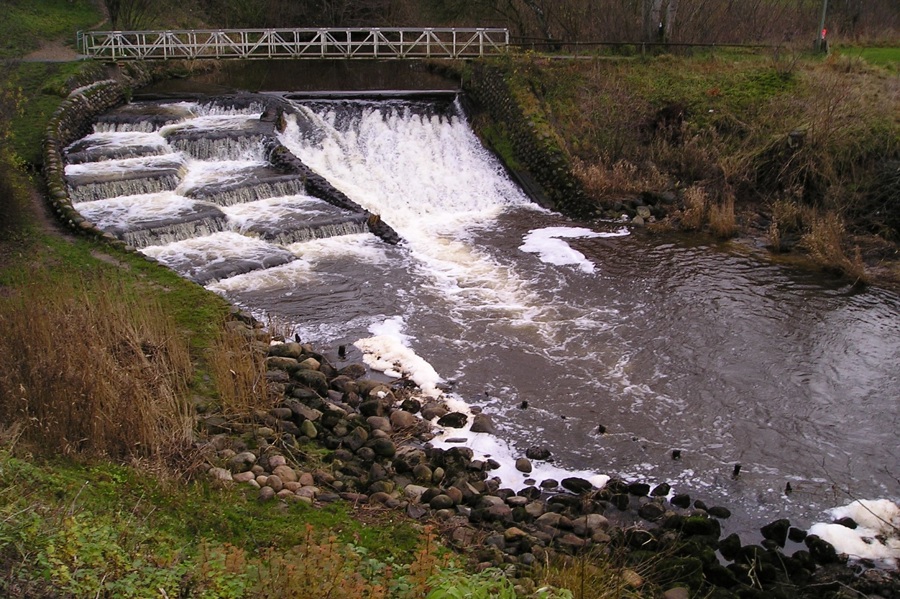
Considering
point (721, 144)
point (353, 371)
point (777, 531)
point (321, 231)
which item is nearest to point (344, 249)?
point (321, 231)

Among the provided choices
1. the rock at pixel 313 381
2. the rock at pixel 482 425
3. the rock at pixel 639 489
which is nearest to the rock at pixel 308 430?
the rock at pixel 313 381

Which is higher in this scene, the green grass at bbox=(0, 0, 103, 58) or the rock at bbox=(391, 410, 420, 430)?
the green grass at bbox=(0, 0, 103, 58)

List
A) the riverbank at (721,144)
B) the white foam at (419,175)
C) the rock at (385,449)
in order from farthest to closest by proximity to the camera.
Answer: the white foam at (419,175)
the riverbank at (721,144)
the rock at (385,449)

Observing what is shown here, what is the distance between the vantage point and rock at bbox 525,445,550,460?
8828 mm

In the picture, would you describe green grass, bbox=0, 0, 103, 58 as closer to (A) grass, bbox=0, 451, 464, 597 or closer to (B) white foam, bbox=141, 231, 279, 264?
(B) white foam, bbox=141, 231, 279, 264

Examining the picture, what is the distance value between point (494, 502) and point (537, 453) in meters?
1.22

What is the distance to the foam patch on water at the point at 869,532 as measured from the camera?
24.5 feet

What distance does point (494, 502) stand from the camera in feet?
25.6

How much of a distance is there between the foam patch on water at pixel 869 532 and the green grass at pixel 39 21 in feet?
77.0

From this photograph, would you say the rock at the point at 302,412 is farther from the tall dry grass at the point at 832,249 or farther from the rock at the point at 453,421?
the tall dry grass at the point at 832,249

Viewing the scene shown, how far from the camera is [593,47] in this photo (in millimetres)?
23781

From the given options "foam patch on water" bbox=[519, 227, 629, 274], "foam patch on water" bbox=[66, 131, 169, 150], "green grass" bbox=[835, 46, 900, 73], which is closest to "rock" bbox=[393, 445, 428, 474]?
"foam patch on water" bbox=[519, 227, 629, 274]

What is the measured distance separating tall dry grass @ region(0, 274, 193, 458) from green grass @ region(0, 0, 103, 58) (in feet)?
57.2

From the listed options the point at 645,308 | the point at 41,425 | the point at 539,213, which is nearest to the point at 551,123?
the point at 539,213
